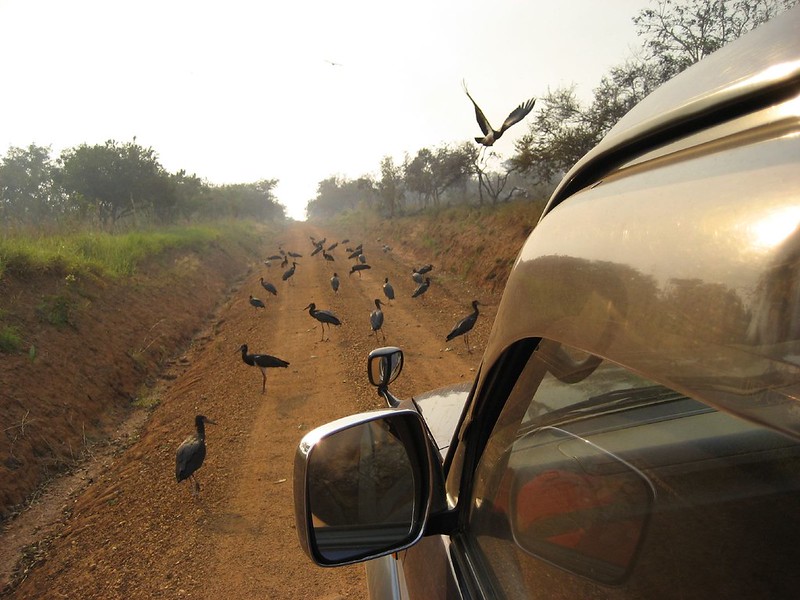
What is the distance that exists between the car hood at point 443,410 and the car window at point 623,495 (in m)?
0.59

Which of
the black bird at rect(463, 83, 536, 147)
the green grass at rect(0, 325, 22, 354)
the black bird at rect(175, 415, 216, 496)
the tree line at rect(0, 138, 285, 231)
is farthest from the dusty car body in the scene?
the tree line at rect(0, 138, 285, 231)

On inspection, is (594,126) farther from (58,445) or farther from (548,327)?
(548,327)

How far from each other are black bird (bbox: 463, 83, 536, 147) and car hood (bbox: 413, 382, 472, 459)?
4593mm

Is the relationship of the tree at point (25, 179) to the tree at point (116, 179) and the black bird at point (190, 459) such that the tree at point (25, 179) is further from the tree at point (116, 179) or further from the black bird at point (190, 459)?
the black bird at point (190, 459)

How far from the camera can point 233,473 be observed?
18.3ft

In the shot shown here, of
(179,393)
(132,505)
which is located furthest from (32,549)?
(179,393)

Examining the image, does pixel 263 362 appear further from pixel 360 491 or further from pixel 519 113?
pixel 360 491

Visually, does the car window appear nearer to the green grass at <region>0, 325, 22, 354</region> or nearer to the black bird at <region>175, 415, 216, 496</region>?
the black bird at <region>175, 415, 216, 496</region>

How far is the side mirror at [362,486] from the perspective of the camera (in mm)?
1407

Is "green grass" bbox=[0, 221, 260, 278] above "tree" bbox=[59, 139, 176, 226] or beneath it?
beneath

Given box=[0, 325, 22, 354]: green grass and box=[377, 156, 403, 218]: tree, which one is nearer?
box=[0, 325, 22, 354]: green grass

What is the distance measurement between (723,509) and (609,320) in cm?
40

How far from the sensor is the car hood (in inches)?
84.9

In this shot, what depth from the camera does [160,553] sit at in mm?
4414
